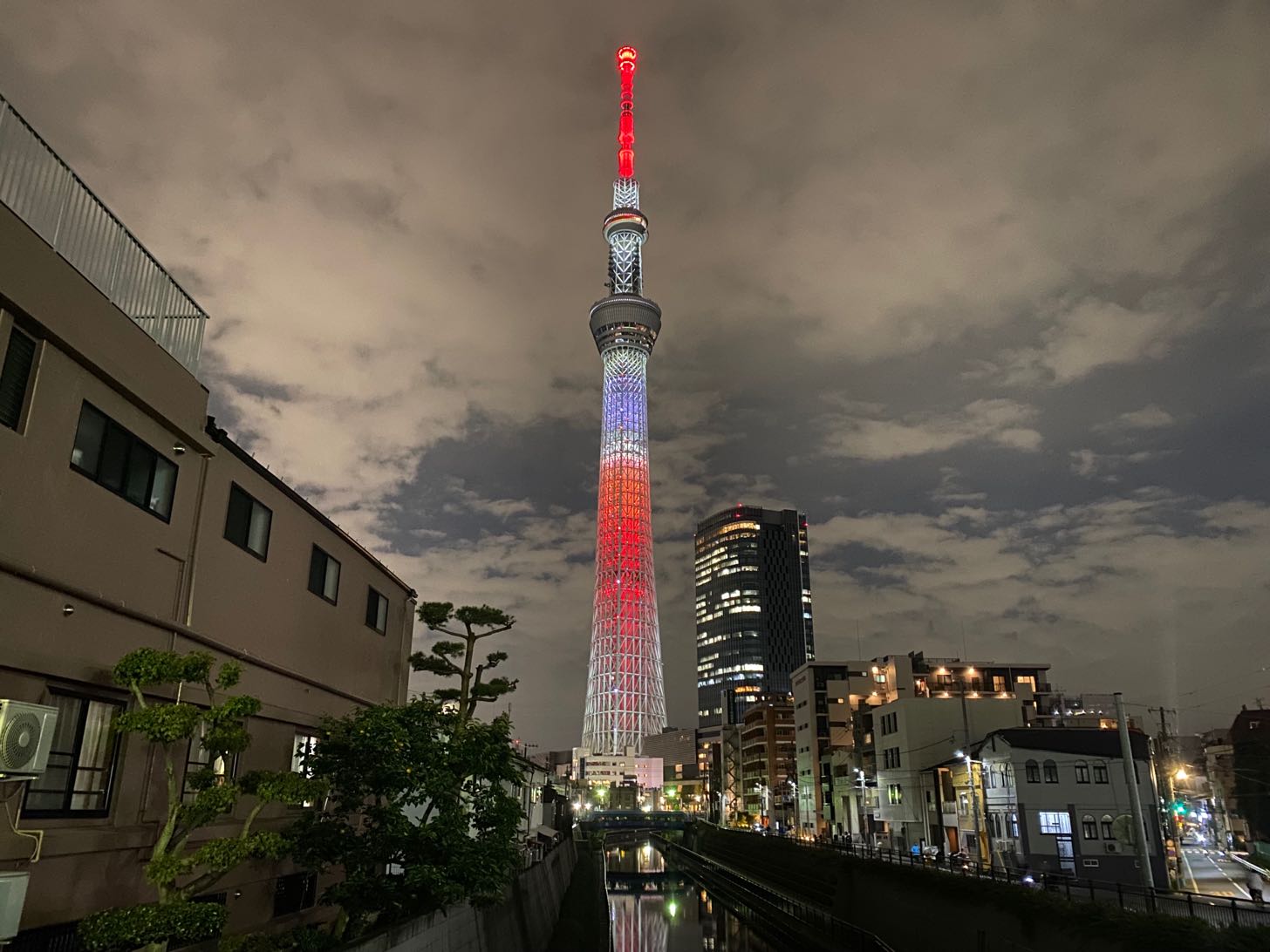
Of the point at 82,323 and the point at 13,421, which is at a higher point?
the point at 82,323

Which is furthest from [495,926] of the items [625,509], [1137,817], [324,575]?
[625,509]

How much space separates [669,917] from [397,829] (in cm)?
3700

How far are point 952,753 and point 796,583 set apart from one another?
152625 millimetres

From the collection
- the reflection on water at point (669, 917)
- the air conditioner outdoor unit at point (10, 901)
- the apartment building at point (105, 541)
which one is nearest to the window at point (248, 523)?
the apartment building at point (105, 541)

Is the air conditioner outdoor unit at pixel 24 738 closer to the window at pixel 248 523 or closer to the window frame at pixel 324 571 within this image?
the window at pixel 248 523

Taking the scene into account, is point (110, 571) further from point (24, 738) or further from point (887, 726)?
point (887, 726)

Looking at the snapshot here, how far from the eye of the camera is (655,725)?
370 ft

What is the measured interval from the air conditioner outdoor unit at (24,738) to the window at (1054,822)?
37.3 m

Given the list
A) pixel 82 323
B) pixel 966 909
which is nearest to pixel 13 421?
pixel 82 323

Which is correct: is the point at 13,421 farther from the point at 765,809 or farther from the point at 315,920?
the point at 765,809

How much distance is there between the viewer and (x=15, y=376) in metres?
8.96

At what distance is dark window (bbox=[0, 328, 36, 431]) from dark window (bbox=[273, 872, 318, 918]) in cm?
958

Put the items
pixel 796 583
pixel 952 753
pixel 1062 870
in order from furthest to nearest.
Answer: pixel 796 583
pixel 952 753
pixel 1062 870

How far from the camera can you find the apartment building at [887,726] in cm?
4806
